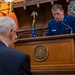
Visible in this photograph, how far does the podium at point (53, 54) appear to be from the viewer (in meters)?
2.53

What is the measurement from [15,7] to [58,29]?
188 cm

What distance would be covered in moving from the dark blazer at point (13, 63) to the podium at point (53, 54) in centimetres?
144

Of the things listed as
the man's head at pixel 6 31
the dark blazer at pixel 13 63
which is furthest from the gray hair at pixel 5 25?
the dark blazer at pixel 13 63

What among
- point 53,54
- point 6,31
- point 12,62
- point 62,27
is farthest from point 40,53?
point 12,62

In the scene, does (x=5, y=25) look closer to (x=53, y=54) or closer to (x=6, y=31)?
(x=6, y=31)

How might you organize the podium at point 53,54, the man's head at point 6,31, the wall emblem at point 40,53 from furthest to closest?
1. the wall emblem at point 40,53
2. the podium at point 53,54
3. the man's head at point 6,31

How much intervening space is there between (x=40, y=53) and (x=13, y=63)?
65.9 inches

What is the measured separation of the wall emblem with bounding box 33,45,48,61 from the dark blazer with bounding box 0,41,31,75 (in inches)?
62.0

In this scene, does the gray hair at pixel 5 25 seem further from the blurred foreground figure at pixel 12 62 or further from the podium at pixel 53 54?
the podium at pixel 53 54

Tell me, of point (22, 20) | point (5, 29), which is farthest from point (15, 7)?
point (5, 29)

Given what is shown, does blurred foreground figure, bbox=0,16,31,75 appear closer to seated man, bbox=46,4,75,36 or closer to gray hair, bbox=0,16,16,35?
gray hair, bbox=0,16,16,35

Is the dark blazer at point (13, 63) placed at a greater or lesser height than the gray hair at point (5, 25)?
lesser

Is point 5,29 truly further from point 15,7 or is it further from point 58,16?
point 15,7

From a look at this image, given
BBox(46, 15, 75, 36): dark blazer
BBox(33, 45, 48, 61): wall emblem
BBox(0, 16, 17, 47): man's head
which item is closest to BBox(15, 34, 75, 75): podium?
BBox(33, 45, 48, 61): wall emblem
